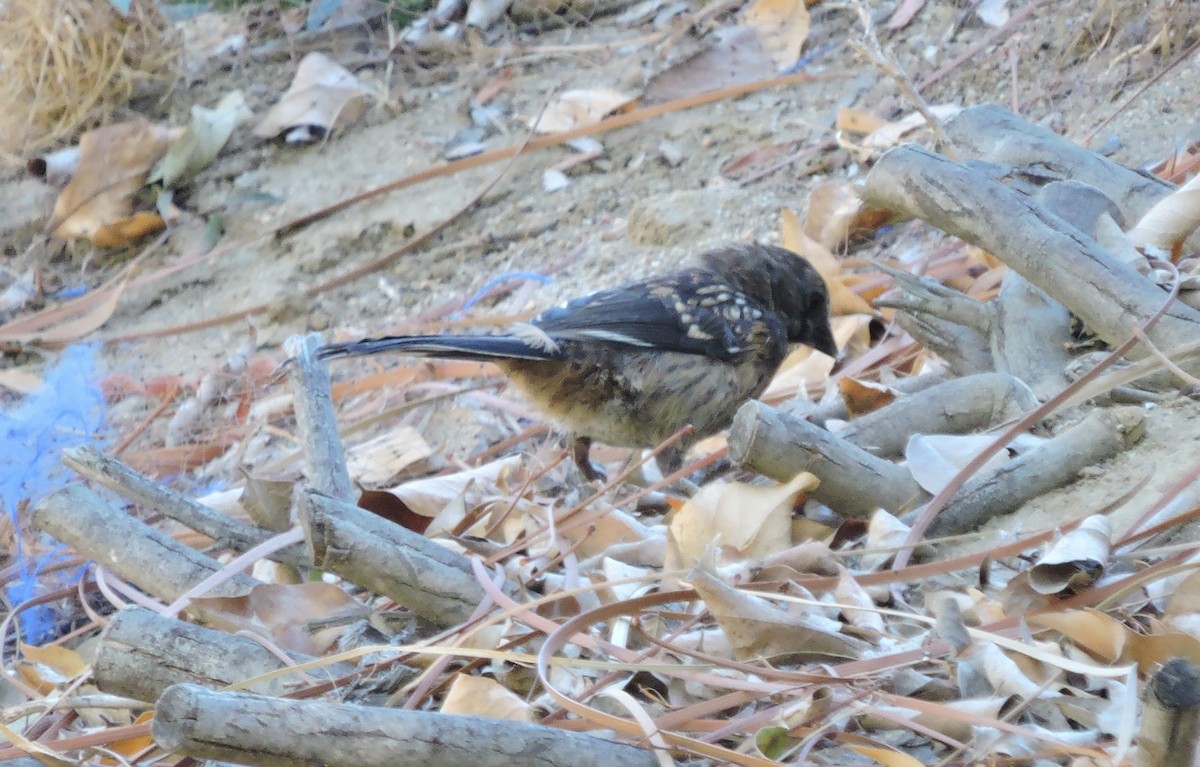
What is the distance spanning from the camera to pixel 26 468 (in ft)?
11.0

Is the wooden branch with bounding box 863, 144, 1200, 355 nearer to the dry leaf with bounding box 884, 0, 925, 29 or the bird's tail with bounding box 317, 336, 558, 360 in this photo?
the bird's tail with bounding box 317, 336, 558, 360

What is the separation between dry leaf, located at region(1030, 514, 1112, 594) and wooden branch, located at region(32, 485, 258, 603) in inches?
54.2

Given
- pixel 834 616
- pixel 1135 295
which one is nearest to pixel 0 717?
pixel 834 616

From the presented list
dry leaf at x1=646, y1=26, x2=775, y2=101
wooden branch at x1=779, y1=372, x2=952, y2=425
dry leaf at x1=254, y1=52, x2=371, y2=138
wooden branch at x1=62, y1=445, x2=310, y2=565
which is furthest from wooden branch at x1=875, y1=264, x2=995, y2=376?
dry leaf at x1=254, y1=52, x2=371, y2=138

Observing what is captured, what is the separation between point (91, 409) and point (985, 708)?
3.21 metres

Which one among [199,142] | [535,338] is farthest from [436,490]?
[199,142]

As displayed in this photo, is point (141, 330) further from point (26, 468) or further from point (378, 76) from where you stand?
point (26, 468)

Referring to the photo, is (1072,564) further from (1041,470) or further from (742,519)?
(742,519)

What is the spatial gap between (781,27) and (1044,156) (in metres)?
2.89

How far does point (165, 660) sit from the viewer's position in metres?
2.04

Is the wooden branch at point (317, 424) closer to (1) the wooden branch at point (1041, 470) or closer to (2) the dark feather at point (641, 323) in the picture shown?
(2) the dark feather at point (641, 323)

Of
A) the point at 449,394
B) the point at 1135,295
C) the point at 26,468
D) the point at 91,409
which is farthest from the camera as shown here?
the point at 449,394

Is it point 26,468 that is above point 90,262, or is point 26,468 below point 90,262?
above

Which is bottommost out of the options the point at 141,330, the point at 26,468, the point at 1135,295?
the point at 141,330
